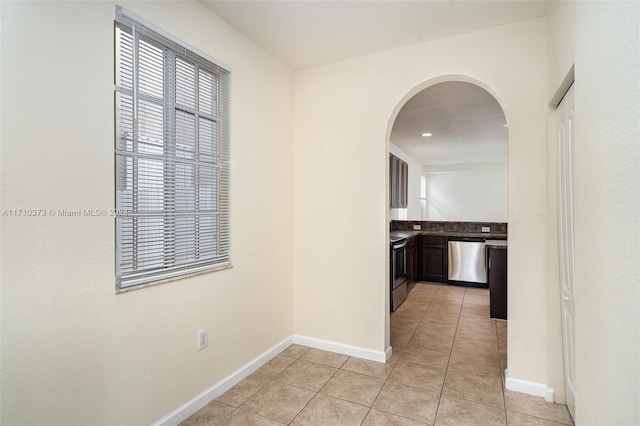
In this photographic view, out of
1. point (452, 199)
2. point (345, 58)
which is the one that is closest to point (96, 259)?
point (345, 58)

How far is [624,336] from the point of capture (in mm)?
904

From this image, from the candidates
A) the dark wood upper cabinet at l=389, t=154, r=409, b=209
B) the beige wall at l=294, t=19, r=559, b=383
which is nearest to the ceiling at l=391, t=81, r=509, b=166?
the dark wood upper cabinet at l=389, t=154, r=409, b=209

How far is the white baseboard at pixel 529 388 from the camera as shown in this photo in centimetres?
215

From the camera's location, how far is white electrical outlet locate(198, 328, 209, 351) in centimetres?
208

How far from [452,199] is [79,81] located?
27.8 feet

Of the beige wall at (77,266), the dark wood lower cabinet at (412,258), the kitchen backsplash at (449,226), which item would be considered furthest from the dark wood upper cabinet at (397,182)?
the beige wall at (77,266)

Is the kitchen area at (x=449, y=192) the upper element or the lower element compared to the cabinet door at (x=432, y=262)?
upper

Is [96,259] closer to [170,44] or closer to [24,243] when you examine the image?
[24,243]

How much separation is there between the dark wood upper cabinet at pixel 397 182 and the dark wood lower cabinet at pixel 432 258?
2.75ft

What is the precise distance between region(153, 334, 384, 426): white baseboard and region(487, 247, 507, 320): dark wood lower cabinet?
1.87 m

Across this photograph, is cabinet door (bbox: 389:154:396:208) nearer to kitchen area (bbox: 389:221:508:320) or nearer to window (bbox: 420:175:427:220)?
kitchen area (bbox: 389:221:508:320)

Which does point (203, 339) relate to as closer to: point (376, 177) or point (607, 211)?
point (376, 177)

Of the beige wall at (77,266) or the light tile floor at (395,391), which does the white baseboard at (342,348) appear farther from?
the beige wall at (77,266)

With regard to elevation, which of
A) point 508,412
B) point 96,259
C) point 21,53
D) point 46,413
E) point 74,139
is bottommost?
point 508,412
